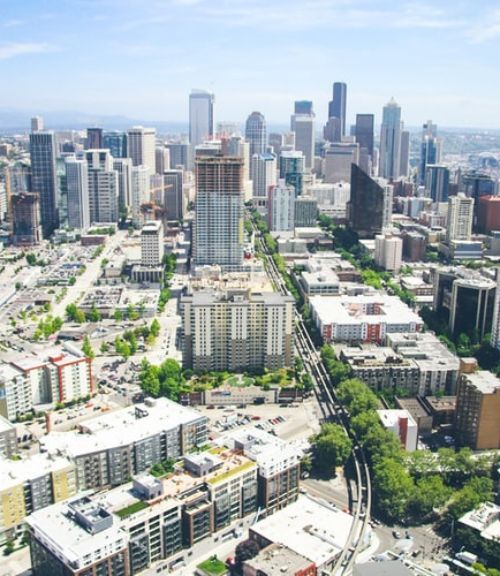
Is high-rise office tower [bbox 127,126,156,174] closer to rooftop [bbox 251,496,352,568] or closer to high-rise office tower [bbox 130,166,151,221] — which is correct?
high-rise office tower [bbox 130,166,151,221]

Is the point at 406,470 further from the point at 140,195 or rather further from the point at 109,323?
the point at 140,195

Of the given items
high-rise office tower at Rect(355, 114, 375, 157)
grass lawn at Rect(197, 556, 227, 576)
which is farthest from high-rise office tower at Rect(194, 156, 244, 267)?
high-rise office tower at Rect(355, 114, 375, 157)

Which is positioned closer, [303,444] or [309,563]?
[309,563]

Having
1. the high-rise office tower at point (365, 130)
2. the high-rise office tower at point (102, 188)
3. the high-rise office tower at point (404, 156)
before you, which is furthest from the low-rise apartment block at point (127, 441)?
the high-rise office tower at point (365, 130)

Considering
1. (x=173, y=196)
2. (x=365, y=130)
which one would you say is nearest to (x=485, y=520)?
(x=173, y=196)

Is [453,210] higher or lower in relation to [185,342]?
higher

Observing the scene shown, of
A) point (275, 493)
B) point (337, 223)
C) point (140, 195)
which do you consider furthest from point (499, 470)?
point (140, 195)

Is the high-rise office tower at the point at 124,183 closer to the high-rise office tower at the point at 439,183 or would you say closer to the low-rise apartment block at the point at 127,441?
the high-rise office tower at the point at 439,183
